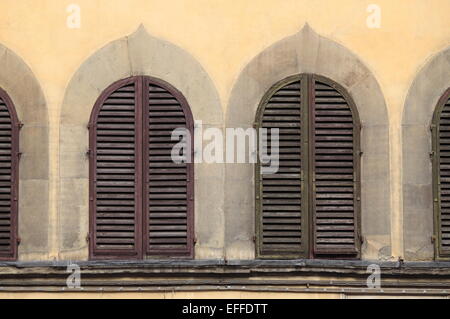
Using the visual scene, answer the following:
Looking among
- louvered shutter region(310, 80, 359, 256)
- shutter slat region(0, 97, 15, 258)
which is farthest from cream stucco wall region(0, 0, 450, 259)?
louvered shutter region(310, 80, 359, 256)

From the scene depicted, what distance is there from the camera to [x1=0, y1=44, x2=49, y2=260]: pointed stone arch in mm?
19531

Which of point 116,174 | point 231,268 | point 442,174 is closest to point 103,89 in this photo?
point 116,174

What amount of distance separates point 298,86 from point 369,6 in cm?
123

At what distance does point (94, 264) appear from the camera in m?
19.3

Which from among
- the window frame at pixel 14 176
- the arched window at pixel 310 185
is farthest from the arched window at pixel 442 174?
the window frame at pixel 14 176

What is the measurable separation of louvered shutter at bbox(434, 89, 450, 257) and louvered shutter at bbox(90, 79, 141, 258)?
136 inches

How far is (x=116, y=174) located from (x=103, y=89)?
100 centimetres

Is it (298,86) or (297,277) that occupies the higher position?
(298,86)

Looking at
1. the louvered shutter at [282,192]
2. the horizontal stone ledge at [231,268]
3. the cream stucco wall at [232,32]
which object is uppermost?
the cream stucco wall at [232,32]

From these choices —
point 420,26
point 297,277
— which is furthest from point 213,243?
point 420,26

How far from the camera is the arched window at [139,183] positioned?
1953 centimetres

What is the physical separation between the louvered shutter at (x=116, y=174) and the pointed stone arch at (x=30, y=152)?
563 millimetres

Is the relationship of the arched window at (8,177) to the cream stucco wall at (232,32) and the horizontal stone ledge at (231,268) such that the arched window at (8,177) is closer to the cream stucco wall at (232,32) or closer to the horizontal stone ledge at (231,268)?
the horizontal stone ledge at (231,268)
